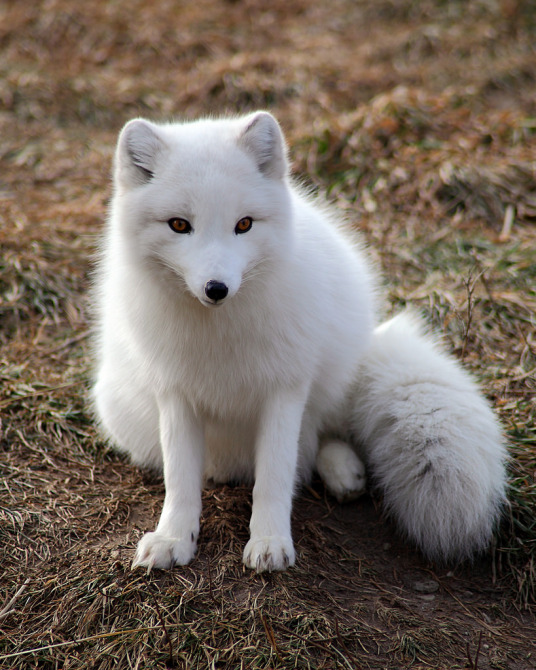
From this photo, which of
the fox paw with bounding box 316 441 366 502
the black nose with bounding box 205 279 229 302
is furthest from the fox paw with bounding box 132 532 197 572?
the black nose with bounding box 205 279 229 302

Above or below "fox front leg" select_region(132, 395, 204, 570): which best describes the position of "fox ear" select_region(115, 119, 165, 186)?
above

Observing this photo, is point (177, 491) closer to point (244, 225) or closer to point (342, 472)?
point (342, 472)

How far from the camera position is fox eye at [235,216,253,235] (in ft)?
7.71

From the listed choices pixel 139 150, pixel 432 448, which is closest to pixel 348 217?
pixel 432 448

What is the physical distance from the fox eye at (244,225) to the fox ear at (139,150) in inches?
14.4

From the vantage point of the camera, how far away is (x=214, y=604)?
7.95ft

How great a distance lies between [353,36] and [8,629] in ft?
24.7

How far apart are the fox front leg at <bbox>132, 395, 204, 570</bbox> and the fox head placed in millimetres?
636

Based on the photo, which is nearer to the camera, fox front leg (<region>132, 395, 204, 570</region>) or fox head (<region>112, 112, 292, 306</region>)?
fox head (<region>112, 112, 292, 306</region>)

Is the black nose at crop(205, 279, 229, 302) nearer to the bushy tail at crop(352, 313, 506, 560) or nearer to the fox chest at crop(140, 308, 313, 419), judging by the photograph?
the fox chest at crop(140, 308, 313, 419)

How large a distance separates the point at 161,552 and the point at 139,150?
1.44 m

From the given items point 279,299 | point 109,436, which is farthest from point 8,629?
point 279,299

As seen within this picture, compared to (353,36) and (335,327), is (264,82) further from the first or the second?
(335,327)

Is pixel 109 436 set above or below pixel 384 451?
below
